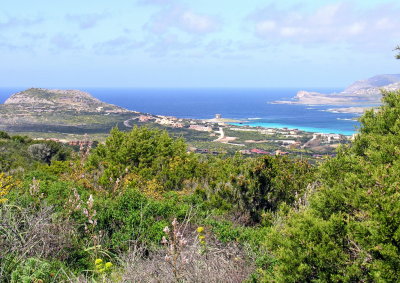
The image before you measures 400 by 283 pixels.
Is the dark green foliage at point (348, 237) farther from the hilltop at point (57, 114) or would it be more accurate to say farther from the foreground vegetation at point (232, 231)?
the hilltop at point (57, 114)

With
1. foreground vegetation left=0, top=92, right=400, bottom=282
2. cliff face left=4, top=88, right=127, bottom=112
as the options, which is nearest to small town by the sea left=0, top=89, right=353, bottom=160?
cliff face left=4, top=88, right=127, bottom=112

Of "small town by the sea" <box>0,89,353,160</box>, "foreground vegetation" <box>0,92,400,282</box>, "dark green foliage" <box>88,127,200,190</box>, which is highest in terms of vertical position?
"foreground vegetation" <box>0,92,400,282</box>

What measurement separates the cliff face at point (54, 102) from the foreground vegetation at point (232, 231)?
84.1 m

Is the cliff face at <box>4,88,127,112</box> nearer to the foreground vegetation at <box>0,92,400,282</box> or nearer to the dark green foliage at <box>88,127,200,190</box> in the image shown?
the dark green foliage at <box>88,127,200,190</box>

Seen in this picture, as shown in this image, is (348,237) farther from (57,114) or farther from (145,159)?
(57,114)

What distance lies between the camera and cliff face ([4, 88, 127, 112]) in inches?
3475

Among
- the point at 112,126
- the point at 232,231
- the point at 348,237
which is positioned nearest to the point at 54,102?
the point at 112,126

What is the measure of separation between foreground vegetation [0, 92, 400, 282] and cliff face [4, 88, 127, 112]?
84.1 metres

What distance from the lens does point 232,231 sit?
18.9ft

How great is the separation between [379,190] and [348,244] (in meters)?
0.64

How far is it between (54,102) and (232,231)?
313ft

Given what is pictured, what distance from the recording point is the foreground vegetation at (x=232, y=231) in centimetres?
361

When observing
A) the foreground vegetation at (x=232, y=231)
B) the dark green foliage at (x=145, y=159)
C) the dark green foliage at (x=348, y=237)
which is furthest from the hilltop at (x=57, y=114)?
the dark green foliage at (x=348, y=237)

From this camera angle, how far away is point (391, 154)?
5.52m
